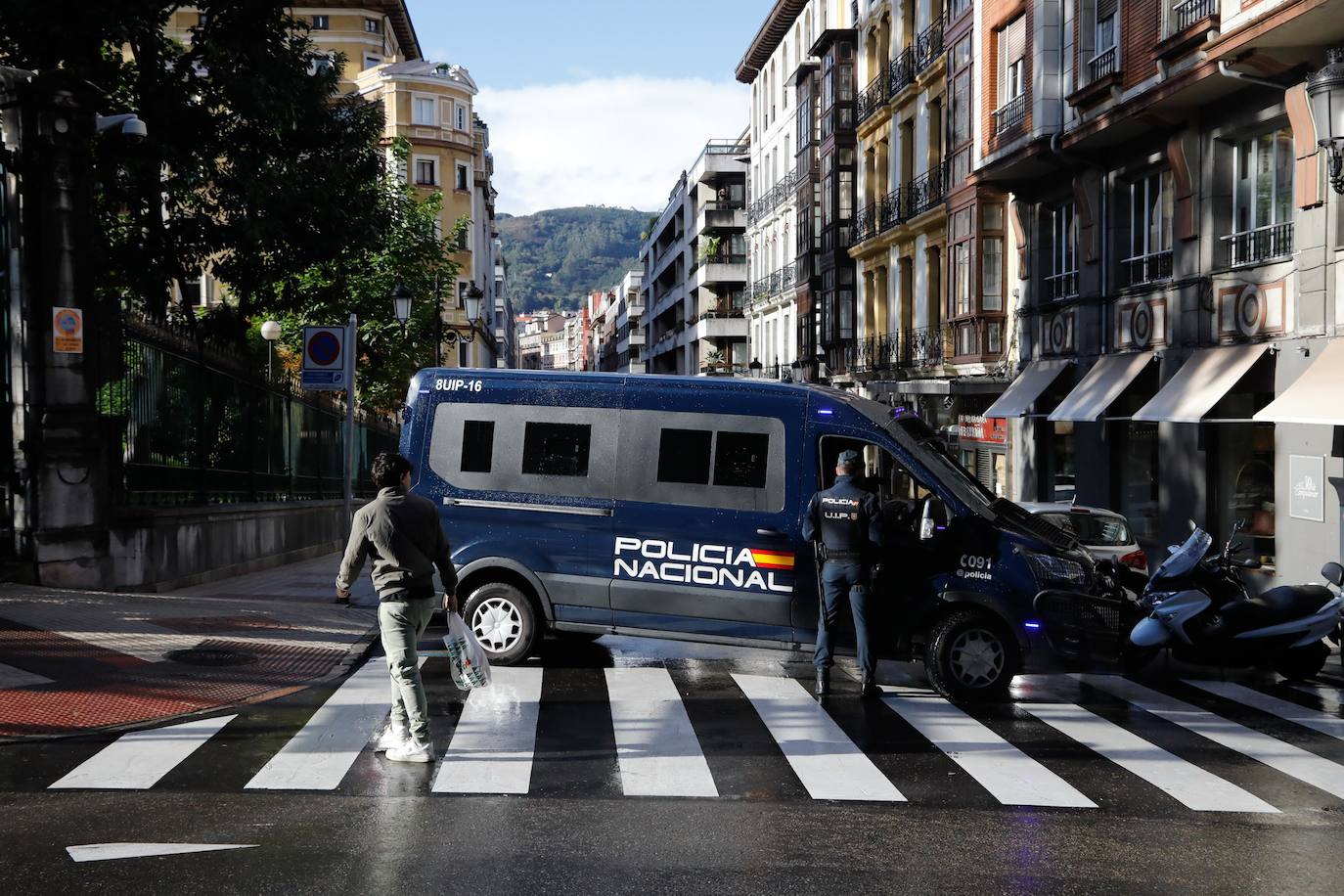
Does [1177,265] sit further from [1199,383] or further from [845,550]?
[845,550]

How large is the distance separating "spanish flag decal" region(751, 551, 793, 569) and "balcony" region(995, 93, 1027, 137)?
1694cm

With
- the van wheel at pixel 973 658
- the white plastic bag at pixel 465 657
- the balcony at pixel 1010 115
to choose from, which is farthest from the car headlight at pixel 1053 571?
the balcony at pixel 1010 115

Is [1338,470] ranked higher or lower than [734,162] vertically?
lower

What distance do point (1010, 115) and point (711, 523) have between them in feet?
60.1

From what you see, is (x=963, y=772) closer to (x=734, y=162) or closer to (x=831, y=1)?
(x=831, y=1)

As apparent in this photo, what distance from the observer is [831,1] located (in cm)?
4841

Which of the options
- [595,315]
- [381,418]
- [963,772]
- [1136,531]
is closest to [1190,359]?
[1136,531]

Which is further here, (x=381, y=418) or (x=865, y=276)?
(x=865, y=276)

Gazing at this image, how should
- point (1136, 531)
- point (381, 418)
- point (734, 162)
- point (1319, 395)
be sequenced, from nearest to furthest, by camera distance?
point (1319, 395)
point (1136, 531)
point (381, 418)
point (734, 162)

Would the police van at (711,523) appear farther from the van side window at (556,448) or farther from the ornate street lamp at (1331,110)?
the ornate street lamp at (1331,110)

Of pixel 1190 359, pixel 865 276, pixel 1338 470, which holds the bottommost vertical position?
pixel 1338 470

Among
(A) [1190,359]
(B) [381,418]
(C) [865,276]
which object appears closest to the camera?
(A) [1190,359]

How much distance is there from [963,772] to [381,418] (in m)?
Result: 27.5

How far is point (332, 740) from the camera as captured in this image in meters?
8.62
